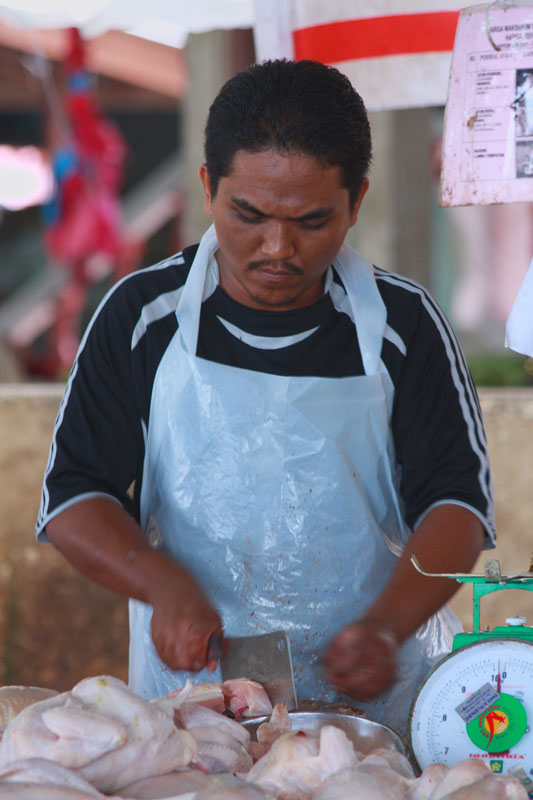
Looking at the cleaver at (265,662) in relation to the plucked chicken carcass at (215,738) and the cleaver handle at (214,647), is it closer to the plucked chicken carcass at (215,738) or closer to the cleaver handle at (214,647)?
the cleaver handle at (214,647)

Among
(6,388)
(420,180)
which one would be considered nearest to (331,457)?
(6,388)

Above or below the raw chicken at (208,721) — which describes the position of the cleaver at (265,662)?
below

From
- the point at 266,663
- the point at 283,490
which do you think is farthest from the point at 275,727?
the point at 283,490

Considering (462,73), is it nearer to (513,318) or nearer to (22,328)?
(513,318)

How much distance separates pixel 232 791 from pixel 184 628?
1.53 feet

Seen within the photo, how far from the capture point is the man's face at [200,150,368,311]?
1647 millimetres

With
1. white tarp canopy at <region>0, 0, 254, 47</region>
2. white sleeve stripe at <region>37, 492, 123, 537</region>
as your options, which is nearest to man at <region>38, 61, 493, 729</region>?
white sleeve stripe at <region>37, 492, 123, 537</region>

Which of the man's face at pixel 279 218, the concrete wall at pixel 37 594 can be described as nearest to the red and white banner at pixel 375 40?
the man's face at pixel 279 218

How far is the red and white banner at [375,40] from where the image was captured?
2174 mm

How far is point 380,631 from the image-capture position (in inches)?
63.0

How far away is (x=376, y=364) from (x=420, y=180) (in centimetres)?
342

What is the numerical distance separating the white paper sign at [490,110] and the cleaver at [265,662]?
2.59ft

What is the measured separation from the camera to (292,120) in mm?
1657

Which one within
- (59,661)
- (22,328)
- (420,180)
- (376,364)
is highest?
(420,180)
